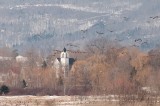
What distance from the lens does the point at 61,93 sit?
54.8 meters

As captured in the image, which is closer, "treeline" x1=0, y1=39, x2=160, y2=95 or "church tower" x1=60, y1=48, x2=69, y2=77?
"treeline" x1=0, y1=39, x2=160, y2=95

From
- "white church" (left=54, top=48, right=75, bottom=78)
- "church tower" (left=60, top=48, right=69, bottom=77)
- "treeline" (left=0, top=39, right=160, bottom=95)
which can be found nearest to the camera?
"treeline" (left=0, top=39, right=160, bottom=95)

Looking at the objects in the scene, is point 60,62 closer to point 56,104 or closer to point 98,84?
point 98,84

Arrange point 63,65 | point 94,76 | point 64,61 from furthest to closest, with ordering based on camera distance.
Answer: point 64,61 → point 63,65 → point 94,76

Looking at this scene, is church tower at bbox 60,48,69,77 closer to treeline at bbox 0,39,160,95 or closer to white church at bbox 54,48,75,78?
white church at bbox 54,48,75,78

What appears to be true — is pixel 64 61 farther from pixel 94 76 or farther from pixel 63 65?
pixel 94 76

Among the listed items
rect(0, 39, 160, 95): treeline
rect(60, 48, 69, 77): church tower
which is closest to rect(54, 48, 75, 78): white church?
rect(60, 48, 69, 77): church tower

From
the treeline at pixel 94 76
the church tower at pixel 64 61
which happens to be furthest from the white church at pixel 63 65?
the treeline at pixel 94 76

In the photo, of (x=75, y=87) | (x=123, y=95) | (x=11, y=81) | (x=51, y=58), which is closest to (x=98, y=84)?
(x=75, y=87)

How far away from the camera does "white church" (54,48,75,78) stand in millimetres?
74050

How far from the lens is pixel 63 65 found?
85688 mm

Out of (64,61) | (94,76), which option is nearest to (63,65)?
(64,61)

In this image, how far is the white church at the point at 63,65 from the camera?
7405cm

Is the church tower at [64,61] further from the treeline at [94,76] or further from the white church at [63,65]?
the treeline at [94,76]
